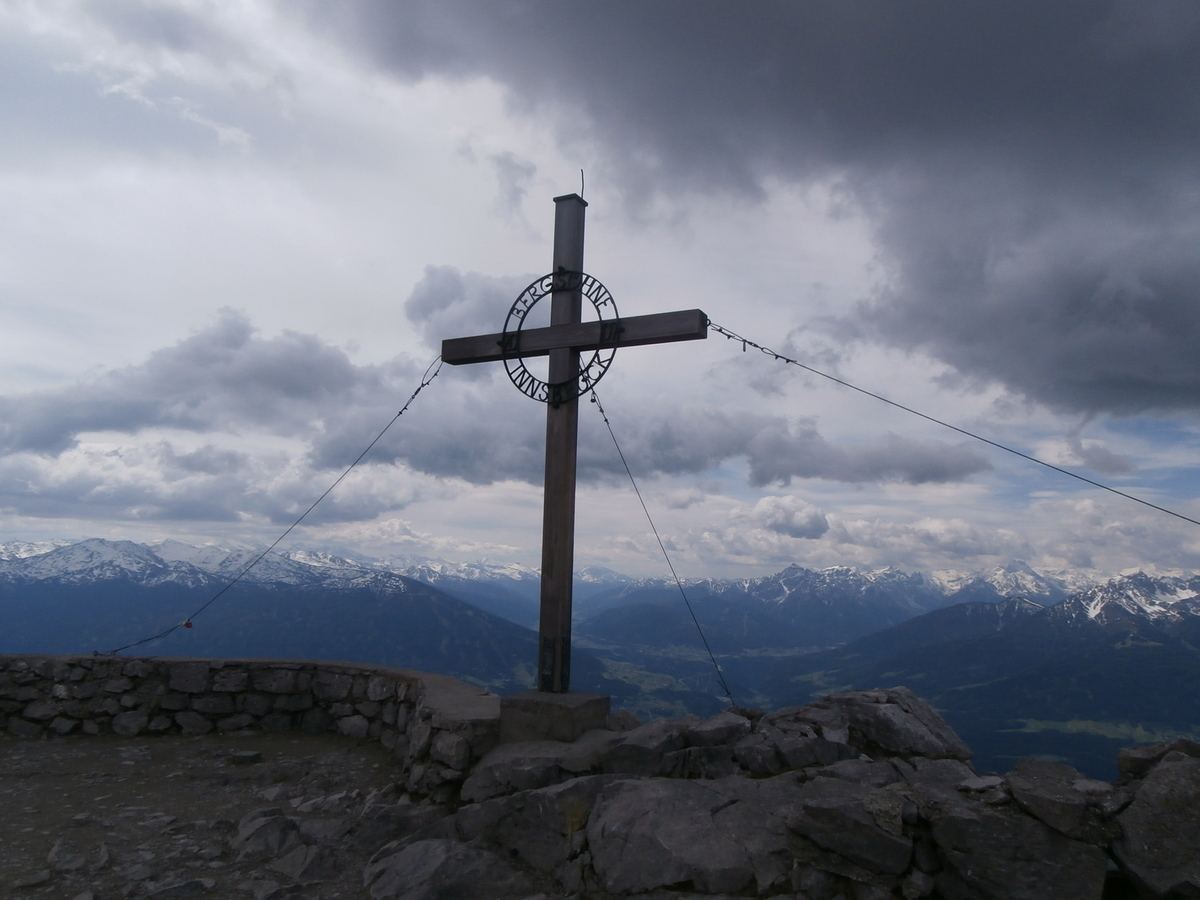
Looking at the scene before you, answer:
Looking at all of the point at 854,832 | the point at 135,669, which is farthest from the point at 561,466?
the point at 135,669

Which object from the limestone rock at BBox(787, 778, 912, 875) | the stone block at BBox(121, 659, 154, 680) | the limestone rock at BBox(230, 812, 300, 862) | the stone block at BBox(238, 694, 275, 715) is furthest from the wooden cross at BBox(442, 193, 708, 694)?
the stone block at BBox(121, 659, 154, 680)

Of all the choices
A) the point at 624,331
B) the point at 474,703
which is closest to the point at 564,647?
the point at 474,703

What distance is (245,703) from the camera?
1033 cm

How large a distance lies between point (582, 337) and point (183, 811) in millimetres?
6797

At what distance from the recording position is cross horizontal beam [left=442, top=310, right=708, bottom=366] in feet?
26.4

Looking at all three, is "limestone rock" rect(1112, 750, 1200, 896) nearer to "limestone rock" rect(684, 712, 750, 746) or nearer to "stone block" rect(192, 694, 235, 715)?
"limestone rock" rect(684, 712, 750, 746)

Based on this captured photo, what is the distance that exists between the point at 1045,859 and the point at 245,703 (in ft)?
33.2

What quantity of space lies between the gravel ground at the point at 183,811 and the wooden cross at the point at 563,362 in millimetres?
2363

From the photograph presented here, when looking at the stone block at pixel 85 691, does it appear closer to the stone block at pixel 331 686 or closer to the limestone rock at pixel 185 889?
the stone block at pixel 331 686

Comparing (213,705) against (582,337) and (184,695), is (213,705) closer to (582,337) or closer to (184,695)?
(184,695)

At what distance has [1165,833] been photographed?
3701 millimetres

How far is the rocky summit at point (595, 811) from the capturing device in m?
3.89

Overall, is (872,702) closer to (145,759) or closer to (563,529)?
(563,529)

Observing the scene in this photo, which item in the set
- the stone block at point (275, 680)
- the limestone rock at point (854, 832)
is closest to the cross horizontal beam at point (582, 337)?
the limestone rock at point (854, 832)
